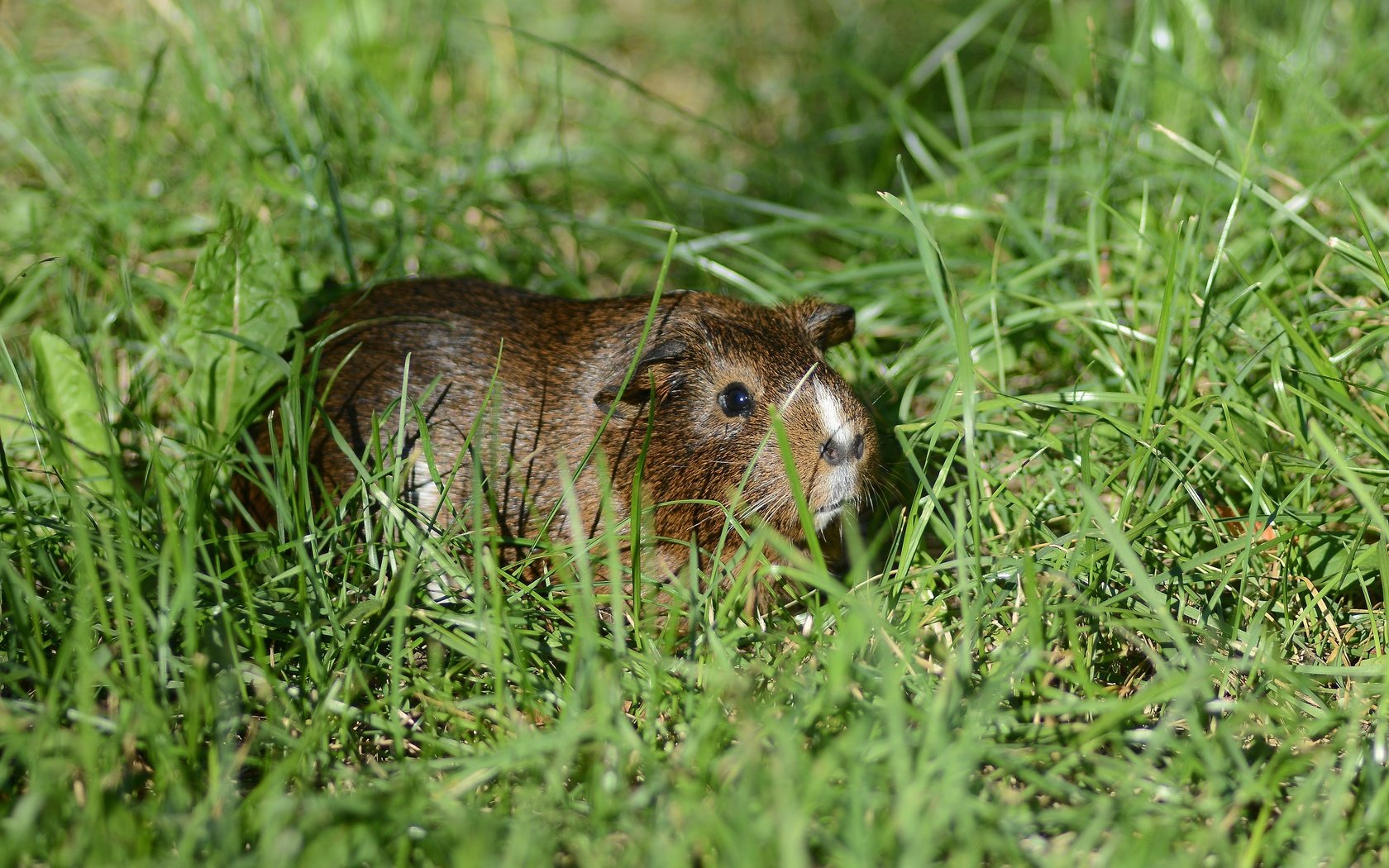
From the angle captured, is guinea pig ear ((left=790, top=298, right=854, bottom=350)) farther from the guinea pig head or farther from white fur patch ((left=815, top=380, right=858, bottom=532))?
white fur patch ((left=815, top=380, right=858, bottom=532))

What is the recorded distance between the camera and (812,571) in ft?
9.24

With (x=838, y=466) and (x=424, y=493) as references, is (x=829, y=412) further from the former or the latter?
(x=424, y=493)

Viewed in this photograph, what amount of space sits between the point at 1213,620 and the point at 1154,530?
1.09ft

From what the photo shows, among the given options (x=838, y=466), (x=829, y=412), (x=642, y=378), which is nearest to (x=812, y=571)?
(x=838, y=466)

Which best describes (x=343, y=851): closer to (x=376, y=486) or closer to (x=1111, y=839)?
(x=376, y=486)

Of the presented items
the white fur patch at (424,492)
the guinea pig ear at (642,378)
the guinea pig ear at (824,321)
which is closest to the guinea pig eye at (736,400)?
the guinea pig ear at (642,378)

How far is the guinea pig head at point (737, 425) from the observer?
11.3 feet

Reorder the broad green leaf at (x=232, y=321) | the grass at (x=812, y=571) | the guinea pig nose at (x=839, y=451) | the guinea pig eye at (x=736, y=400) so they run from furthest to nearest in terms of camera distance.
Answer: the broad green leaf at (x=232, y=321)
the guinea pig eye at (x=736, y=400)
the guinea pig nose at (x=839, y=451)
the grass at (x=812, y=571)

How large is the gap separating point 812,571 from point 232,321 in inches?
97.0

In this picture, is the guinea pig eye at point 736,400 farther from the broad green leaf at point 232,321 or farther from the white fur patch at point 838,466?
the broad green leaf at point 232,321

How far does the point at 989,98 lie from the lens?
686cm

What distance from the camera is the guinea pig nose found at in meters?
3.38

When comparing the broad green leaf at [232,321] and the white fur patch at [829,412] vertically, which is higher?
the broad green leaf at [232,321]

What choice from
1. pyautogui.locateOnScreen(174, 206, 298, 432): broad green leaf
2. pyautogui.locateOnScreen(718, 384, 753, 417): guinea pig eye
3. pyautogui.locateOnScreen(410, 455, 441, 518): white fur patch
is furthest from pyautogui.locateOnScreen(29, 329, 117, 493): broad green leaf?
pyautogui.locateOnScreen(718, 384, 753, 417): guinea pig eye
